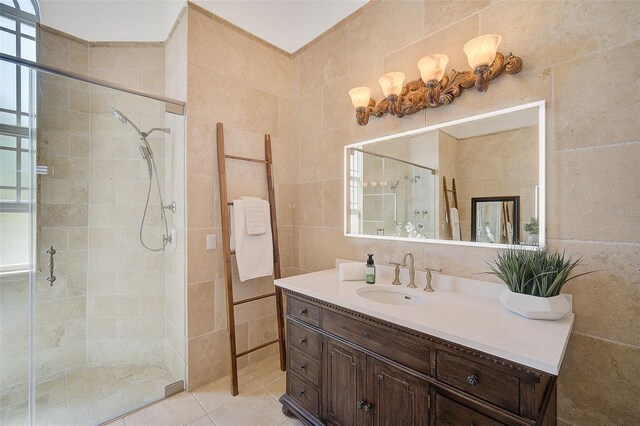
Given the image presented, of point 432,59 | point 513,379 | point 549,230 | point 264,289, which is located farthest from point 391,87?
point 264,289

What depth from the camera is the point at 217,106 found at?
2.11 m

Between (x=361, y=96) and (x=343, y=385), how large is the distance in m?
1.79

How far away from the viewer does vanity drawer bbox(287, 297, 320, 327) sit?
1.55 meters

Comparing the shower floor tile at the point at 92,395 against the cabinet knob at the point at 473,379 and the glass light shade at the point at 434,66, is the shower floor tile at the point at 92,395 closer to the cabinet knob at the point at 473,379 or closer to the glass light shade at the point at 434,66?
the cabinet knob at the point at 473,379

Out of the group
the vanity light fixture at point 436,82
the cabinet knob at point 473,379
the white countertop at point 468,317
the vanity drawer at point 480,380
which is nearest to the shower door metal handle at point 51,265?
the white countertop at point 468,317

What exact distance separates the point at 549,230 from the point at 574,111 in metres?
0.54

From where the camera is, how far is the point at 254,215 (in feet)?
7.07

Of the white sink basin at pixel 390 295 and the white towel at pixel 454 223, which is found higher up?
the white towel at pixel 454 223

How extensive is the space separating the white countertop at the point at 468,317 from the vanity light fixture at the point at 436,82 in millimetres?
1034

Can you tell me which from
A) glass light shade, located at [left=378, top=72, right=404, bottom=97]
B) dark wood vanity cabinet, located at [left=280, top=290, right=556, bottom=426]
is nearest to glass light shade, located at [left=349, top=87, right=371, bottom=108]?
glass light shade, located at [left=378, top=72, right=404, bottom=97]

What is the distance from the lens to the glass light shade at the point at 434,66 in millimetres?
1508

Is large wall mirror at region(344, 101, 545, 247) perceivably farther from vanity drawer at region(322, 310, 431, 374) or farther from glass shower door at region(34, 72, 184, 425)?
glass shower door at region(34, 72, 184, 425)

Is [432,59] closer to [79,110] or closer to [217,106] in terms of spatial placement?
[217,106]

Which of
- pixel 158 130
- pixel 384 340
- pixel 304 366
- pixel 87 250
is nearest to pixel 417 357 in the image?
pixel 384 340
